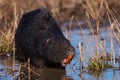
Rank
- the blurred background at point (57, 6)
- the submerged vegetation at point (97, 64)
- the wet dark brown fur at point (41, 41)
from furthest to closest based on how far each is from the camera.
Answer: the blurred background at point (57, 6)
the wet dark brown fur at point (41, 41)
the submerged vegetation at point (97, 64)

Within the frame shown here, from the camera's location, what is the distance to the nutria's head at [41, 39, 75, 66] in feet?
26.2

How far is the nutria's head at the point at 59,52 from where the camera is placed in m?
7.97

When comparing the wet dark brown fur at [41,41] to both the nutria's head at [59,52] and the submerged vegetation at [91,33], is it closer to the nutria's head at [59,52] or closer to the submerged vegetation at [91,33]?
the nutria's head at [59,52]

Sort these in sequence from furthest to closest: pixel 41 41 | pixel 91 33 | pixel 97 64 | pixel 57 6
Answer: pixel 57 6 → pixel 91 33 → pixel 41 41 → pixel 97 64

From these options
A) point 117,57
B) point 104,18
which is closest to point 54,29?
point 117,57

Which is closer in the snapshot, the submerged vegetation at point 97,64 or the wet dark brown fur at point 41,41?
the submerged vegetation at point 97,64

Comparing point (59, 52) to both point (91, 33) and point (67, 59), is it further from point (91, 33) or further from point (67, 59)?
point (91, 33)

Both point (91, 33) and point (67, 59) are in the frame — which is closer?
point (67, 59)

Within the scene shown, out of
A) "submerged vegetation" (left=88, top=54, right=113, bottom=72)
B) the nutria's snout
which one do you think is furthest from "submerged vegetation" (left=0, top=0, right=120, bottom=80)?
the nutria's snout

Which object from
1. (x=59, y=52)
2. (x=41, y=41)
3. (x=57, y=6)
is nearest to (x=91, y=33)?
(x=41, y=41)

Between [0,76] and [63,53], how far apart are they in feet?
3.24

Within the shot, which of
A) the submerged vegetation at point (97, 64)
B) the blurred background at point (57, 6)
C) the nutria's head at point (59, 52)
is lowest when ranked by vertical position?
the submerged vegetation at point (97, 64)

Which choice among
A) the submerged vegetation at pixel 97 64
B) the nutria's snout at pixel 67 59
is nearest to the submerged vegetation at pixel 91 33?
the submerged vegetation at pixel 97 64

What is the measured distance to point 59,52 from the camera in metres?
8.03
